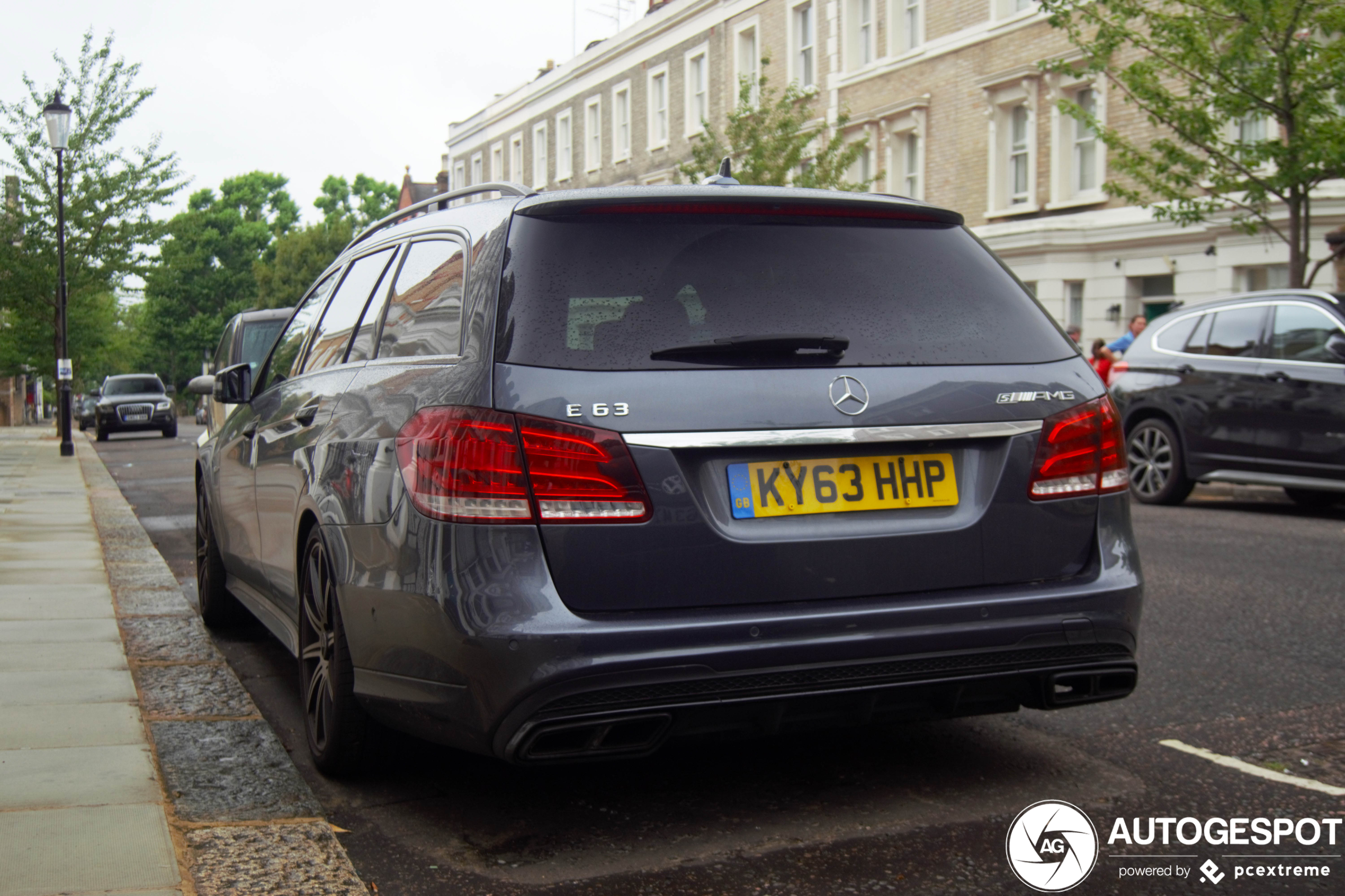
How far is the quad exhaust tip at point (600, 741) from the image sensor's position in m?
3.24

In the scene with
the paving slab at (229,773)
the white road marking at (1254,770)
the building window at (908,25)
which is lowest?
the paving slab at (229,773)

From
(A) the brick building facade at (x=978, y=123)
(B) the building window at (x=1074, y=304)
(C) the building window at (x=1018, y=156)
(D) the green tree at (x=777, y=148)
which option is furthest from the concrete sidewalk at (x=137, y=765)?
(C) the building window at (x=1018, y=156)

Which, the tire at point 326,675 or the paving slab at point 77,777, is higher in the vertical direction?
the tire at point 326,675

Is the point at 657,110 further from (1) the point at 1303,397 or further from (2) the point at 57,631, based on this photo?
(2) the point at 57,631

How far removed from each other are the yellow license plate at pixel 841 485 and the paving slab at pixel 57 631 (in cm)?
378

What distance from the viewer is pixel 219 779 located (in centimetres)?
409

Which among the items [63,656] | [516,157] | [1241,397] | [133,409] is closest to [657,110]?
[516,157]

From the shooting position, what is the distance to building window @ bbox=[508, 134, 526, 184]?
5472 cm

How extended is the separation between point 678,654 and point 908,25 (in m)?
30.3

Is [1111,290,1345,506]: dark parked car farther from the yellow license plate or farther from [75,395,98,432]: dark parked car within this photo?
[75,395,98,432]: dark parked car

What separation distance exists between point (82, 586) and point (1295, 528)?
26.6 feet

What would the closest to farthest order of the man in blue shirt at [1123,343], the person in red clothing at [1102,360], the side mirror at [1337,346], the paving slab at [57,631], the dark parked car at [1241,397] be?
the paving slab at [57,631], the side mirror at [1337,346], the dark parked car at [1241,397], the man in blue shirt at [1123,343], the person in red clothing at [1102,360]

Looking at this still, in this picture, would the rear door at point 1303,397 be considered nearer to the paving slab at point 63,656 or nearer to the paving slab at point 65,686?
the paving slab at point 63,656

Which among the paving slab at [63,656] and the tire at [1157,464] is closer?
the paving slab at [63,656]
